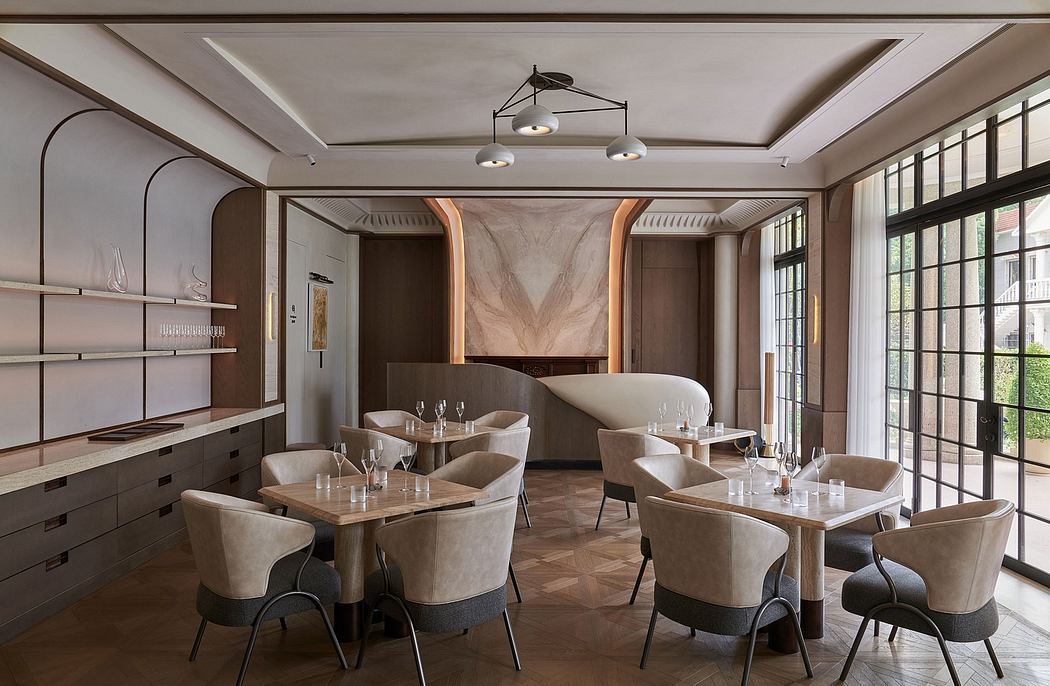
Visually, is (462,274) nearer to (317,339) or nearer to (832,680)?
(317,339)

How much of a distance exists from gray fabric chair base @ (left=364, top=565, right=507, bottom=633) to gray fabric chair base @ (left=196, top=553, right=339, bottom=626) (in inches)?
9.9

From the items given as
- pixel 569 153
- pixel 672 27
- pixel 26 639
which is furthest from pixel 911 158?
pixel 26 639

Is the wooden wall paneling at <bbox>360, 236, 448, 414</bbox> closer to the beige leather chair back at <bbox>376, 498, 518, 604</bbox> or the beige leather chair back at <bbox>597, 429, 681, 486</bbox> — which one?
the beige leather chair back at <bbox>597, 429, 681, 486</bbox>

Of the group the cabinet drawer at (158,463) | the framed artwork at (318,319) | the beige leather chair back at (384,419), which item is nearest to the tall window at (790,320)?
the beige leather chair back at (384,419)

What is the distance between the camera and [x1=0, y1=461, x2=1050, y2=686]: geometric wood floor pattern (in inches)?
126

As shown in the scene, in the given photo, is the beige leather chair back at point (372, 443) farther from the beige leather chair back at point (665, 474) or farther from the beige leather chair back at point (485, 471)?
the beige leather chair back at point (665, 474)

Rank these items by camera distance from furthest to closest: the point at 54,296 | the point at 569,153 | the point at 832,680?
Result: the point at 569,153 → the point at 54,296 → the point at 832,680

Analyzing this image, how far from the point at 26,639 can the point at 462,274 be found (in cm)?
684

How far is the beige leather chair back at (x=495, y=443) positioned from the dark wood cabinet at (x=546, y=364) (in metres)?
4.26

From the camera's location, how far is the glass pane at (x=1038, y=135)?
435 cm

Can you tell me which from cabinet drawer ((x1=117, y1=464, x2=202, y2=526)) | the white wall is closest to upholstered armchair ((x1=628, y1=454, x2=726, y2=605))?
cabinet drawer ((x1=117, y1=464, x2=202, y2=526))

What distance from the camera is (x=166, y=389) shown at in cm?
605

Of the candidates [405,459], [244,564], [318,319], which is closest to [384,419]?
[405,459]

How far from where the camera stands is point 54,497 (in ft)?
12.8
